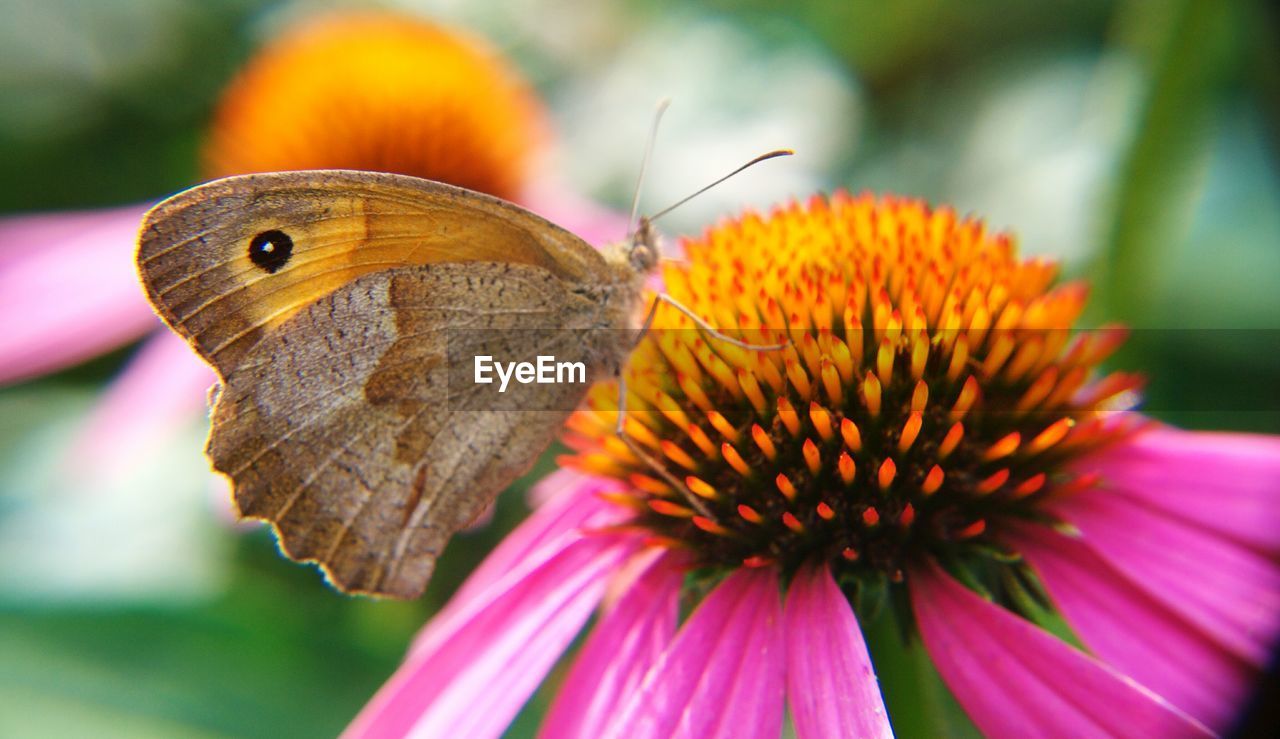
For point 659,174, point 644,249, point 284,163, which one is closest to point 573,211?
point 659,174

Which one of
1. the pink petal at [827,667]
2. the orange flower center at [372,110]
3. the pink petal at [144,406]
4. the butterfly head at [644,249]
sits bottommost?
the pink petal at [827,667]

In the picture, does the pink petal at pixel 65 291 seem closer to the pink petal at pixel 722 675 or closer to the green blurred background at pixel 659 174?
the green blurred background at pixel 659 174

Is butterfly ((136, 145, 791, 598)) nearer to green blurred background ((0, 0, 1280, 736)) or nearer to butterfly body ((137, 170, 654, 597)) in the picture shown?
butterfly body ((137, 170, 654, 597))

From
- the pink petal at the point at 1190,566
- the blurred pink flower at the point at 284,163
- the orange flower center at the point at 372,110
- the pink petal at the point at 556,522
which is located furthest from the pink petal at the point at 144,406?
the pink petal at the point at 1190,566

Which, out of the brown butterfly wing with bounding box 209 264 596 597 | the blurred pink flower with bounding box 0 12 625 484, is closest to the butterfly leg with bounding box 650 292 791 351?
the brown butterfly wing with bounding box 209 264 596 597

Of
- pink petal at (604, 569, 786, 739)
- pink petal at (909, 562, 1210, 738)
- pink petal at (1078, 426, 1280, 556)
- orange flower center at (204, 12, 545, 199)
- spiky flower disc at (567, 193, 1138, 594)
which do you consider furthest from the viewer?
orange flower center at (204, 12, 545, 199)

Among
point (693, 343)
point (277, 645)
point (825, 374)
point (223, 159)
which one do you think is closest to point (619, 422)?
point (693, 343)
